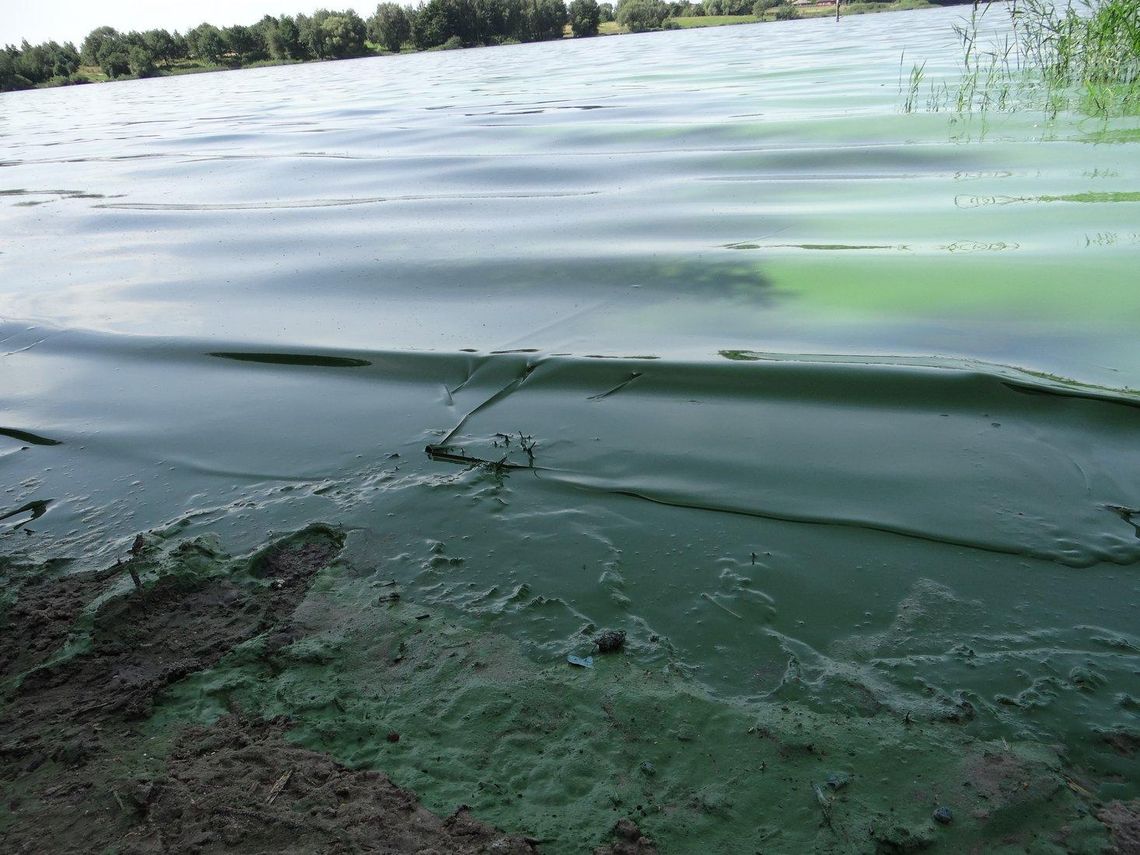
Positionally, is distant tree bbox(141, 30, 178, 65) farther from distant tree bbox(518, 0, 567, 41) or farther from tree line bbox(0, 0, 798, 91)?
distant tree bbox(518, 0, 567, 41)

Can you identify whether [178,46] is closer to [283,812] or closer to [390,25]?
[390,25]

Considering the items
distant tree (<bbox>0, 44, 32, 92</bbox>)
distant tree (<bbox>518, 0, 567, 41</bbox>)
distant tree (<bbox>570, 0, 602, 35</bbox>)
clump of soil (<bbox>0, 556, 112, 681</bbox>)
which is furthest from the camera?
distant tree (<bbox>570, 0, 602, 35</bbox>)

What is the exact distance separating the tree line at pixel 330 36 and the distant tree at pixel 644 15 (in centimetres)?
9

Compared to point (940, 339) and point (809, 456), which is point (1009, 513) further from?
point (940, 339)

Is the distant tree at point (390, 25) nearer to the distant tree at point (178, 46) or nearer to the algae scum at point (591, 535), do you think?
the distant tree at point (178, 46)

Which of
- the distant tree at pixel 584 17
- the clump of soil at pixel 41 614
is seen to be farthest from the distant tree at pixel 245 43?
the clump of soil at pixel 41 614

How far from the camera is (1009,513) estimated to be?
2889 millimetres

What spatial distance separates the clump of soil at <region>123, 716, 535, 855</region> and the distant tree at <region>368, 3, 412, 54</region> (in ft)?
244

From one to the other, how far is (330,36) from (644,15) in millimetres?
27469

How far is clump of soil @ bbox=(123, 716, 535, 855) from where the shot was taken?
5.50 feet

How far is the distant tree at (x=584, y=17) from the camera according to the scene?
68.2m

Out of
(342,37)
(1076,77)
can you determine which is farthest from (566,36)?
(1076,77)

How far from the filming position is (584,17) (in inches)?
2719

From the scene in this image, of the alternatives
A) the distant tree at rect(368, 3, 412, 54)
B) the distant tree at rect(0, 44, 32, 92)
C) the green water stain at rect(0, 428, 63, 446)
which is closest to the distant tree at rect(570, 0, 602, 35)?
the distant tree at rect(368, 3, 412, 54)
